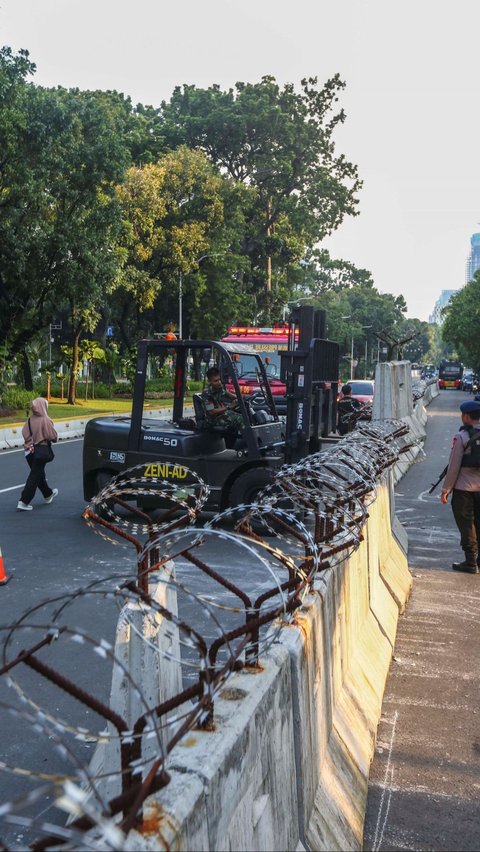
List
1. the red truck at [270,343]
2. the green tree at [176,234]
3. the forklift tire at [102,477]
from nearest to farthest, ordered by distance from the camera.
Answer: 1. the forklift tire at [102,477]
2. the red truck at [270,343]
3. the green tree at [176,234]

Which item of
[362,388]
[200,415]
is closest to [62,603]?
[200,415]

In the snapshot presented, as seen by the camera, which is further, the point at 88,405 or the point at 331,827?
the point at 88,405

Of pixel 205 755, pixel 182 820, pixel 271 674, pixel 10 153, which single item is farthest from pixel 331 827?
pixel 10 153

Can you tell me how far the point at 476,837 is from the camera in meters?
4.64

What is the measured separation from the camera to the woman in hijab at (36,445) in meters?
14.1

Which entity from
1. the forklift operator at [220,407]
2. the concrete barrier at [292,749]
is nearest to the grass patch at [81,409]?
the forklift operator at [220,407]

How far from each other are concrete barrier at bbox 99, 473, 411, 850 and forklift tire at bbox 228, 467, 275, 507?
5.06 metres

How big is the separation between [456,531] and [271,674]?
10.4 m

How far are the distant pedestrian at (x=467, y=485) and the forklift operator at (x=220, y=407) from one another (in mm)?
2795

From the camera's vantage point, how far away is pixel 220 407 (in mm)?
12258

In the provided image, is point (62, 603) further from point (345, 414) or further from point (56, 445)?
point (56, 445)

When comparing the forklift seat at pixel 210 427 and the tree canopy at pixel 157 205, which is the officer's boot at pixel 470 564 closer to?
the forklift seat at pixel 210 427

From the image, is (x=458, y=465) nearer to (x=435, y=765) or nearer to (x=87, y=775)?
(x=435, y=765)

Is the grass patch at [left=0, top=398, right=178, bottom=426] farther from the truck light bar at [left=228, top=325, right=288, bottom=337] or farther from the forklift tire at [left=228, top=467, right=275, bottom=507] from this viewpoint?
the forklift tire at [left=228, top=467, right=275, bottom=507]
